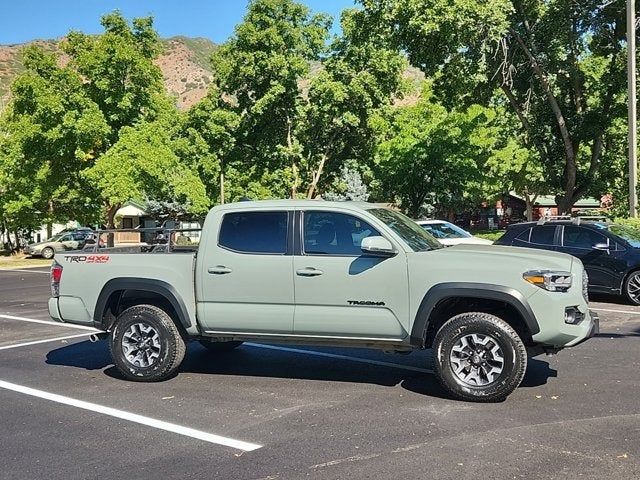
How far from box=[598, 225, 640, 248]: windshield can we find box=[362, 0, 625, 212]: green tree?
986 centimetres

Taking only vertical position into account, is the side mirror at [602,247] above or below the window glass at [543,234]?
below

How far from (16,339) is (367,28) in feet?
59.3

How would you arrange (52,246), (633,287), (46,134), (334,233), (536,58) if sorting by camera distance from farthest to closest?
1. (52,246)
2. (46,134)
3. (536,58)
4. (633,287)
5. (334,233)

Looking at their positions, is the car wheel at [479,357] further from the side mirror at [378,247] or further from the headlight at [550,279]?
the side mirror at [378,247]

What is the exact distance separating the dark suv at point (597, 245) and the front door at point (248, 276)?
777 cm

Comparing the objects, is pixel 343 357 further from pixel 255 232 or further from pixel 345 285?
pixel 255 232

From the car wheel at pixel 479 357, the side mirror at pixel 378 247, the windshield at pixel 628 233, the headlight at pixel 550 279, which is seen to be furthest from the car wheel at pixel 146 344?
the windshield at pixel 628 233

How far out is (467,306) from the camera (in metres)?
6.20

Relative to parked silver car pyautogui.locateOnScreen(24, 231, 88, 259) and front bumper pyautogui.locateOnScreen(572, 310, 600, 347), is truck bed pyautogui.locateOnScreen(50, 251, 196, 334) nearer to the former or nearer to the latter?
front bumper pyautogui.locateOnScreen(572, 310, 600, 347)

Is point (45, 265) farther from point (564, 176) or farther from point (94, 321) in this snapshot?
point (94, 321)

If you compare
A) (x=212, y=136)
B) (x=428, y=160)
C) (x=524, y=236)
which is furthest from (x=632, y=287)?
(x=212, y=136)

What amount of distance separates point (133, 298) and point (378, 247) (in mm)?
2999

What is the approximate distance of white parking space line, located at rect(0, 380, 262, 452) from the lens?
16.3 ft

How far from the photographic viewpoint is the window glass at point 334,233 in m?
6.34
